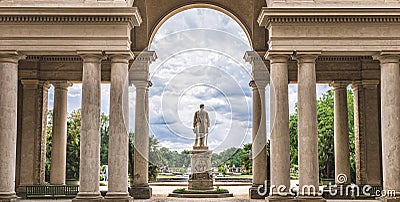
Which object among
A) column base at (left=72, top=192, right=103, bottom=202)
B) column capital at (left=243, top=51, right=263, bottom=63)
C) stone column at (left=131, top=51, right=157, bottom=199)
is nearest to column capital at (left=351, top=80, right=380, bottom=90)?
column capital at (left=243, top=51, right=263, bottom=63)

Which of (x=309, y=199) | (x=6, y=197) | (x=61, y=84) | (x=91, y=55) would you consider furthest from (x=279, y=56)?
(x=61, y=84)

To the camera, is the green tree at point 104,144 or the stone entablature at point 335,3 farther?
the green tree at point 104,144

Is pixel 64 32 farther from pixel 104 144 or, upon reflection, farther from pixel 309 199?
pixel 104 144

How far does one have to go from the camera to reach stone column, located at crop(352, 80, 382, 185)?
165 ft

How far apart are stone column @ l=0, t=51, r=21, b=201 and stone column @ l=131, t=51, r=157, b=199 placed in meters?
13.4

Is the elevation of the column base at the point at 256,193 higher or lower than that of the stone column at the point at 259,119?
lower

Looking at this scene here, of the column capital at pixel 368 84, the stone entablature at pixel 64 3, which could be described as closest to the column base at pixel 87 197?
the stone entablature at pixel 64 3

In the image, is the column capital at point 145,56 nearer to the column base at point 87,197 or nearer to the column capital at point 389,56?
the column base at point 87,197

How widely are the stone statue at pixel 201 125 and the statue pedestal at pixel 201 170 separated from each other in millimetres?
968

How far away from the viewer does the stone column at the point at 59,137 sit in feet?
167

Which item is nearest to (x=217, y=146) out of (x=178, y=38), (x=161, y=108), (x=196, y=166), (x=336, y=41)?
(x=196, y=166)

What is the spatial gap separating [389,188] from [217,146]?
1621 centimetres

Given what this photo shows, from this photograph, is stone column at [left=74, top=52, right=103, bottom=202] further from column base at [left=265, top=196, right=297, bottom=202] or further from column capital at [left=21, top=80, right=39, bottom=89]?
column capital at [left=21, top=80, right=39, bottom=89]

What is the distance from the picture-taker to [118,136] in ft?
124
